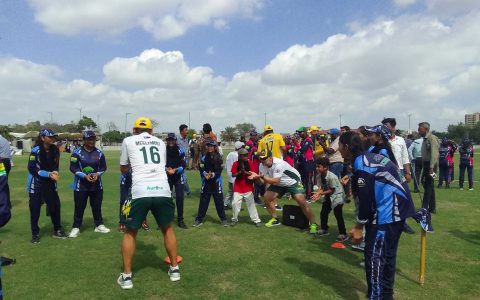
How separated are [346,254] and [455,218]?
13.8 feet

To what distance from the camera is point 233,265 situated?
5562 millimetres

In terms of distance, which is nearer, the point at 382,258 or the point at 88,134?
the point at 382,258

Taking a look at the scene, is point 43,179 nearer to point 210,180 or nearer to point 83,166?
point 83,166

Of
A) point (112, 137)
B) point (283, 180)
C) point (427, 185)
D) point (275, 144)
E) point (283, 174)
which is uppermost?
point (112, 137)

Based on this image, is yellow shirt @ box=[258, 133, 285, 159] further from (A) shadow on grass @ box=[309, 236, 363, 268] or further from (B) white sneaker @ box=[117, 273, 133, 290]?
(B) white sneaker @ box=[117, 273, 133, 290]

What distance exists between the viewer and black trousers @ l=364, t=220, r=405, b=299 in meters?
3.70

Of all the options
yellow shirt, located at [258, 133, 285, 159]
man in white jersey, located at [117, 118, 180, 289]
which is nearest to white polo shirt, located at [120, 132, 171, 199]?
man in white jersey, located at [117, 118, 180, 289]

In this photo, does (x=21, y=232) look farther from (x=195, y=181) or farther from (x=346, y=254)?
(x=195, y=181)

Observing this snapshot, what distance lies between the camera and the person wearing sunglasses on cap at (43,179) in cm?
682

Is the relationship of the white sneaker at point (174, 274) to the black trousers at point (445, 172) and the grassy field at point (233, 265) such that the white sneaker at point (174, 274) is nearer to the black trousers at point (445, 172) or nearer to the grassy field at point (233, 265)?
the grassy field at point (233, 265)

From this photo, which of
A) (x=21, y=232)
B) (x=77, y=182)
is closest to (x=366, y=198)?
(x=77, y=182)

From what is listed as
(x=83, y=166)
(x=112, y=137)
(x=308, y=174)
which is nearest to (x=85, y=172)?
(x=83, y=166)

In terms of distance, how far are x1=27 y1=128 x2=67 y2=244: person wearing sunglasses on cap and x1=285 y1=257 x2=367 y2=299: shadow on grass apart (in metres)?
4.68

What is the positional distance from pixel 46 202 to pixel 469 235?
27.6 feet
